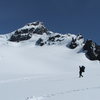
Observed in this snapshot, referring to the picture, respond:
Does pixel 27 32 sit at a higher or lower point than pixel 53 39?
higher

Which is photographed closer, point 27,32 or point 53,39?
point 53,39

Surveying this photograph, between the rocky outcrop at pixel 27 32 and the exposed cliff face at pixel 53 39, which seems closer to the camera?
the exposed cliff face at pixel 53 39

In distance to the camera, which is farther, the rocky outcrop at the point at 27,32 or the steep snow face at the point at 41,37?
the rocky outcrop at the point at 27,32

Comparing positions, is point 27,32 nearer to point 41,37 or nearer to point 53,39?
point 41,37

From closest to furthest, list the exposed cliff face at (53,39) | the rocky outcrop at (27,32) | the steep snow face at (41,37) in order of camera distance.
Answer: the exposed cliff face at (53,39) < the steep snow face at (41,37) < the rocky outcrop at (27,32)

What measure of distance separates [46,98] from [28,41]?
460 ft

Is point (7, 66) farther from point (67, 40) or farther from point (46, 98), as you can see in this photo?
point (46, 98)

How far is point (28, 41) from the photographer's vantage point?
6068 inches

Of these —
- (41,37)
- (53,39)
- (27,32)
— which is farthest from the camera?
(27,32)

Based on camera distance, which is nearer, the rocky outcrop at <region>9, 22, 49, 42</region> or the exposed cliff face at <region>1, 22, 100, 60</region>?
the exposed cliff face at <region>1, 22, 100, 60</region>

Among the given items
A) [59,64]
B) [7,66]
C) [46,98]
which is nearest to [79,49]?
[59,64]

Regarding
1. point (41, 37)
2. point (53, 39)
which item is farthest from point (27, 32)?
point (53, 39)

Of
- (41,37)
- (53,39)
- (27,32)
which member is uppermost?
(27,32)

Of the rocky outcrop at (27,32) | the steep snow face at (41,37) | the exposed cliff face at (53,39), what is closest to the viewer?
the exposed cliff face at (53,39)
